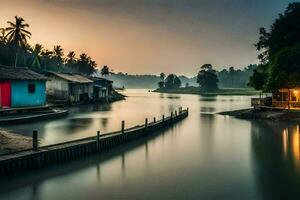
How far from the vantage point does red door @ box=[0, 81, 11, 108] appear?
1742 inches

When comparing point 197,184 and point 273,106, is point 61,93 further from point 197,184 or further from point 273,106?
point 197,184

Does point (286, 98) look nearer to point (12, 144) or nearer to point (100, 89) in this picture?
point (12, 144)

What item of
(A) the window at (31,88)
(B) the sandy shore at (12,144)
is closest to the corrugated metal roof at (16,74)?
(A) the window at (31,88)

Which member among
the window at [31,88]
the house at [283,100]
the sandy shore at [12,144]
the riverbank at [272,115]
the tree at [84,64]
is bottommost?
the sandy shore at [12,144]

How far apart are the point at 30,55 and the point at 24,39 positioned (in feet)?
117

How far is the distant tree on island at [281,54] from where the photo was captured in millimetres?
50094

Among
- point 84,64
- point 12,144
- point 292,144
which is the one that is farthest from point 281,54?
point 84,64

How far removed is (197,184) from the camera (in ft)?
65.7

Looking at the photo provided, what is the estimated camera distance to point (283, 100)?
177 feet

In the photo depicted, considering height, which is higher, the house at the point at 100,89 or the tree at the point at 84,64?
the tree at the point at 84,64

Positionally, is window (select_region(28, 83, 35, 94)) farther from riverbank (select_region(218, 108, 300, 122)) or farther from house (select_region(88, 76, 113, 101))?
house (select_region(88, 76, 113, 101))

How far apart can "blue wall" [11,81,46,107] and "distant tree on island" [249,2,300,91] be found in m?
A: 33.0

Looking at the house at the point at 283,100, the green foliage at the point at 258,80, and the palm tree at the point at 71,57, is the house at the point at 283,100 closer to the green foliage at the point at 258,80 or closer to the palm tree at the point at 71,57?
the green foliage at the point at 258,80

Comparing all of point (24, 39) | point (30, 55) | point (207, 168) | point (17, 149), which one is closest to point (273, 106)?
point (207, 168)
